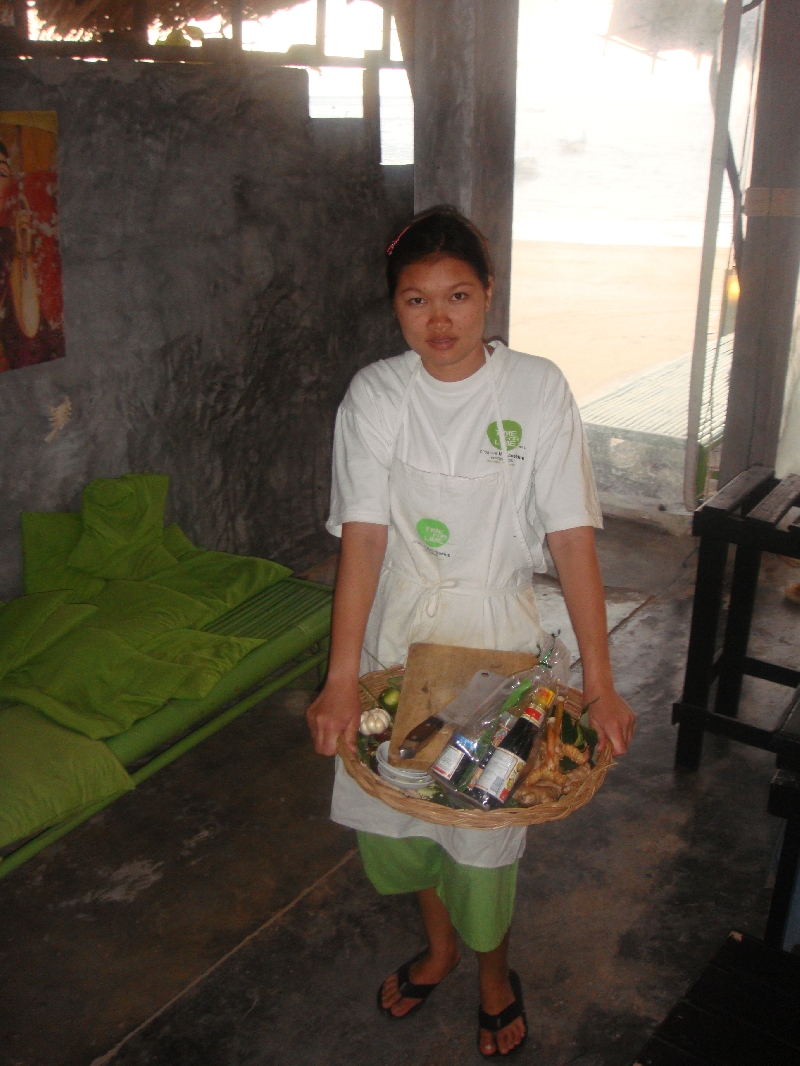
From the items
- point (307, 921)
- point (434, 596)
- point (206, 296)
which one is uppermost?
point (206, 296)

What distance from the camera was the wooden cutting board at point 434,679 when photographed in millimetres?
2188

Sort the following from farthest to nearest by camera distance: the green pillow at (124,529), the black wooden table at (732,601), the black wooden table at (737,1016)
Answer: the green pillow at (124,529)
the black wooden table at (732,601)
the black wooden table at (737,1016)

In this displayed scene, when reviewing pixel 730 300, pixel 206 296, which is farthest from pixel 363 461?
pixel 730 300

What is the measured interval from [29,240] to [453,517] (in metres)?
2.35

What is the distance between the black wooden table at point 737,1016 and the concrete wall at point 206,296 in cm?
308

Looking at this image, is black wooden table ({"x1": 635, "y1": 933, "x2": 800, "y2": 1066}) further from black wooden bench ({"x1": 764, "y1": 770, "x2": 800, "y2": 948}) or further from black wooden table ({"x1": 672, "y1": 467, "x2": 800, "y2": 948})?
black wooden table ({"x1": 672, "y1": 467, "x2": 800, "y2": 948})

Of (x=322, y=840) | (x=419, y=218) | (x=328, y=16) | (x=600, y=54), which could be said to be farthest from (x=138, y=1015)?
(x=600, y=54)

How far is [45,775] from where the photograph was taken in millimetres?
2887

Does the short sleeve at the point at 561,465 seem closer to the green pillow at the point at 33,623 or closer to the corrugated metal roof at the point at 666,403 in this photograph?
the green pillow at the point at 33,623

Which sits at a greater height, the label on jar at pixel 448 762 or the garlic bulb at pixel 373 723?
the label on jar at pixel 448 762

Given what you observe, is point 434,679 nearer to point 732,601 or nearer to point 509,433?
point 509,433

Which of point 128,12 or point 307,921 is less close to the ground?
point 128,12

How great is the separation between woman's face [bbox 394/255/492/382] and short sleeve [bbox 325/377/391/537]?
221 millimetres

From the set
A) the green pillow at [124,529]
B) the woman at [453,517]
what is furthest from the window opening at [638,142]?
the woman at [453,517]
